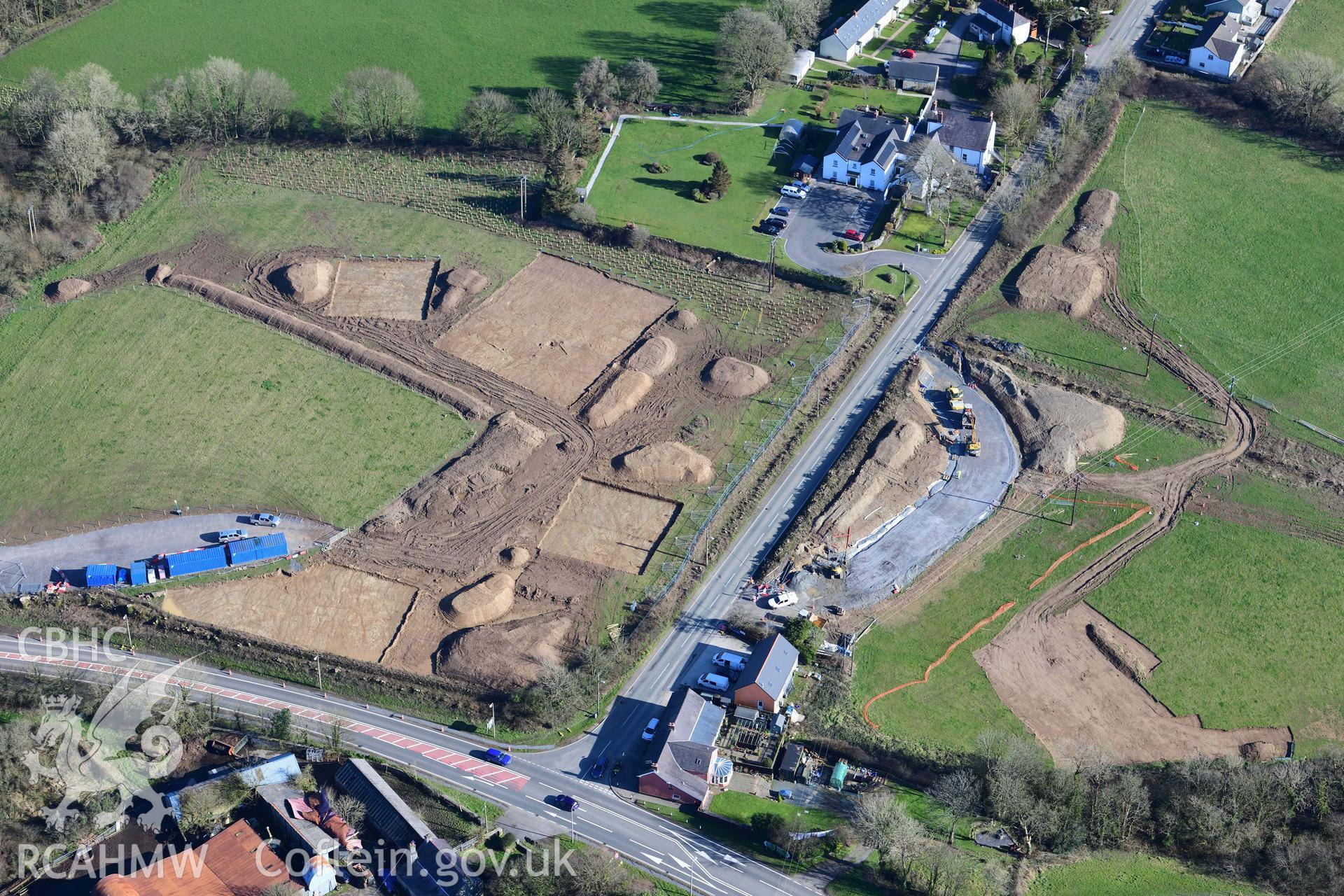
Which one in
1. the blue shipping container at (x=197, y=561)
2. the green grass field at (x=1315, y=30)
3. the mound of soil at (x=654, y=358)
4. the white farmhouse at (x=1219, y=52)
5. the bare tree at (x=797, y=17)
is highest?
the green grass field at (x=1315, y=30)

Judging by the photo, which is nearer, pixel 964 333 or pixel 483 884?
pixel 483 884

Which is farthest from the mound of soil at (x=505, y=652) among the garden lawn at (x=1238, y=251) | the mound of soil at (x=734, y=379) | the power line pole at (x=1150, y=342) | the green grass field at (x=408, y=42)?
the green grass field at (x=408, y=42)

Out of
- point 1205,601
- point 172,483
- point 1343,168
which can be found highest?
point 1343,168

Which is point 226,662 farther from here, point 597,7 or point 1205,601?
point 597,7

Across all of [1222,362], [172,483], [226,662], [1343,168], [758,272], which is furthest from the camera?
[1343,168]

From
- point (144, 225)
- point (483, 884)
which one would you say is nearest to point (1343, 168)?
point (483, 884)

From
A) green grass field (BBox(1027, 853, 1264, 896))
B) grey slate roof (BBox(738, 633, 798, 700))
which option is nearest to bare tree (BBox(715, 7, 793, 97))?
grey slate roof (BBox(738, 633, 798, 700))

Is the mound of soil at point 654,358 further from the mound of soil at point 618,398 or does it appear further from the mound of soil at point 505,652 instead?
the mound of soil at point 505,652

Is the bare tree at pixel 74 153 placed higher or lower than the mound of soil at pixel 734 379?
lower

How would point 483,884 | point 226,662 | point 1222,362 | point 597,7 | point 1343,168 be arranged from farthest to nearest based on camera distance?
point 597,7
point 1343,168
point 1222,362
point 226,662
point 483,884
